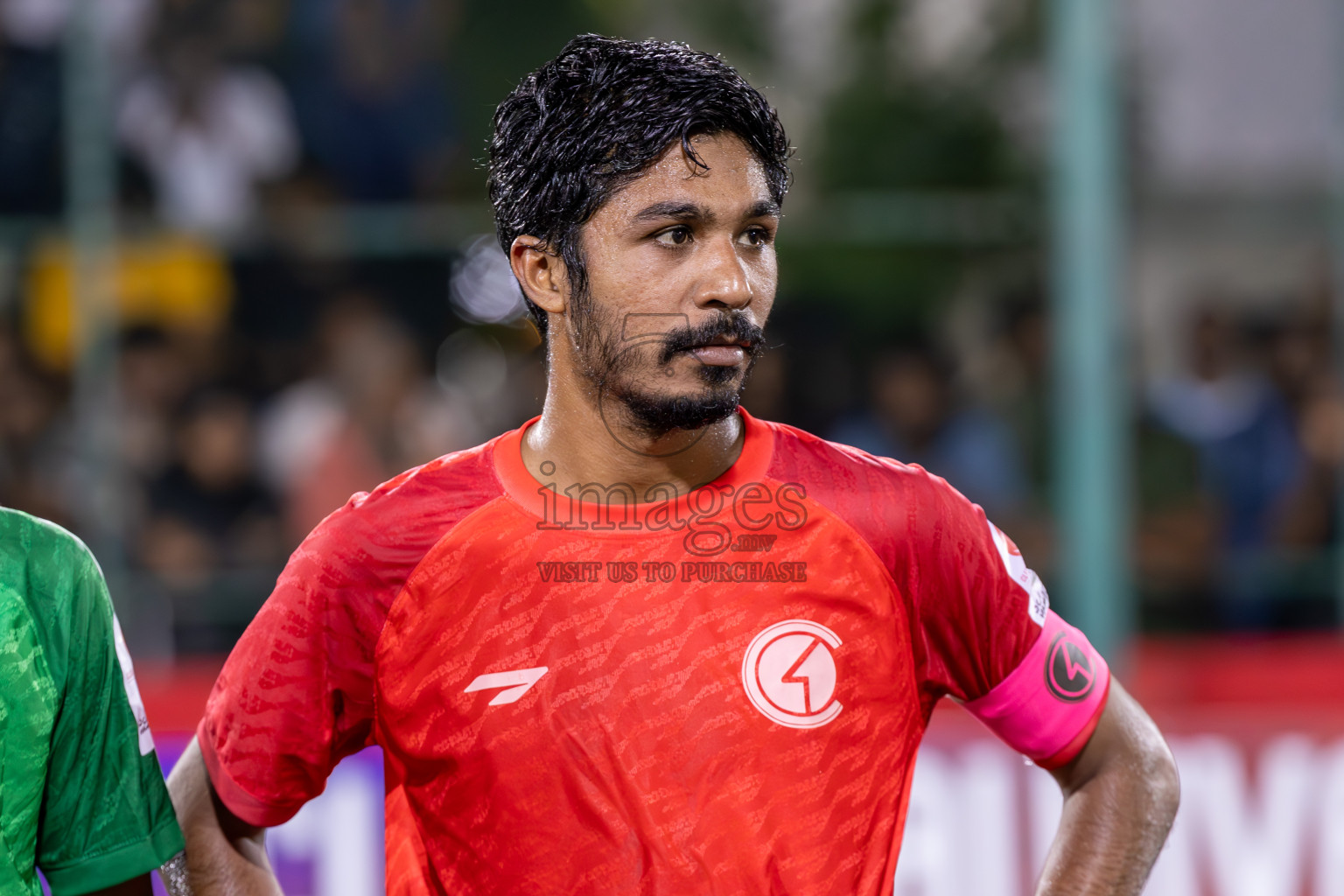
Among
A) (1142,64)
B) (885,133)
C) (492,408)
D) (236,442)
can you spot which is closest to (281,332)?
(236,442)

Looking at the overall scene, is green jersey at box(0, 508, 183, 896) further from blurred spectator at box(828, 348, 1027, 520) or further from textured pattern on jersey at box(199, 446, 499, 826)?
blurred spectator at box(828, 348, 1027, 520)

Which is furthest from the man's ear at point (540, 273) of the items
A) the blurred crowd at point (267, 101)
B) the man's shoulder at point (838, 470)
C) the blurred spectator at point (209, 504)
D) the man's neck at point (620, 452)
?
the blurred crowd at point (267, 101)

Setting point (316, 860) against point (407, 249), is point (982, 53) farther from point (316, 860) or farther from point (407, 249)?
point (316, 860)

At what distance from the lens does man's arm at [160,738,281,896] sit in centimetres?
248

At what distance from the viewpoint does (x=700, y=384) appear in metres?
2.37

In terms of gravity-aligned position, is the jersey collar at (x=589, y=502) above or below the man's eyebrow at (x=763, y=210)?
below

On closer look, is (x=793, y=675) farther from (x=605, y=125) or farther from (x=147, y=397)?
(x=147, y=397)

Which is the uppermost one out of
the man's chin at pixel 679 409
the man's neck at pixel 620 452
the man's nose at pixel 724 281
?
the man's nose at pixel 724 281

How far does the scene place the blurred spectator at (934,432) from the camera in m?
6.84

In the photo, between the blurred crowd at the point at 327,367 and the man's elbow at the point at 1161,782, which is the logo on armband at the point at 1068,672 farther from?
the blurred crowd at the point at 327,367

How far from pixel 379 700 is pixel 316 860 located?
2519 millimetres

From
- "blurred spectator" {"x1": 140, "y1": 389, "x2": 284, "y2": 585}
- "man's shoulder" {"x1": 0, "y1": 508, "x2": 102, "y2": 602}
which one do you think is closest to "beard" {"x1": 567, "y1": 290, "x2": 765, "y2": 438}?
"man's shoulder" {"x1": 0, "y1": 508, "x2": 102, "y2": 602}

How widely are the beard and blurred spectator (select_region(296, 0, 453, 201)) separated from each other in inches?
187

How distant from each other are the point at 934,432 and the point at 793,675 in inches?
181
